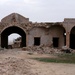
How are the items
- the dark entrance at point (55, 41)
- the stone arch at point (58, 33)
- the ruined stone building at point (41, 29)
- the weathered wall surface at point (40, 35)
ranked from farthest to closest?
1. the dark entrance at point (55, 41)
2. the stone arch at point (58, 33)
3. the weathered wall surface at point (40, 35)
4. the ruined stone building at point (41, 29)

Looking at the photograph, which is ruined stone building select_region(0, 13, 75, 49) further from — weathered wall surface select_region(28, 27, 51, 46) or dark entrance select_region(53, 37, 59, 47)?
dark entrance select_region(53, 37, 59, 47)

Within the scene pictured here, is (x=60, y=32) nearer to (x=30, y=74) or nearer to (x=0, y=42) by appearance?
(x=0, y=42)

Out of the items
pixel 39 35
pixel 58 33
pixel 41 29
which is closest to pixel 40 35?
pixel 39 35

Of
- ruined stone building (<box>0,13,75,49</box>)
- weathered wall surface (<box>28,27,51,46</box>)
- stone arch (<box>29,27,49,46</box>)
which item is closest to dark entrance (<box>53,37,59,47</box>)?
ruined stone building (<box>0,13,75,49</box>)

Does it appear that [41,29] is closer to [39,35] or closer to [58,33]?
[39,35]

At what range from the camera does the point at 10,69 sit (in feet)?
55.3

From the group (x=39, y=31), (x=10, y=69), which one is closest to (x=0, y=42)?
(x=39, y=31)

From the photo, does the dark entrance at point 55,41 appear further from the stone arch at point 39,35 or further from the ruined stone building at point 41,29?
the stone arch at point 39,35

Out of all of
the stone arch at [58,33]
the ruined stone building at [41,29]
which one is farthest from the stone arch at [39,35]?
the stone arch at [58,33]

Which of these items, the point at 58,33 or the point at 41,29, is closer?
the point at 41,29

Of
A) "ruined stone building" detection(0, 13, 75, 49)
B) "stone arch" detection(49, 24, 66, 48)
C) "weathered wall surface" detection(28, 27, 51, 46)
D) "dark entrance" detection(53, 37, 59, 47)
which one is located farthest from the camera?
"dark entrance" detection(53, 37, 59, 47)

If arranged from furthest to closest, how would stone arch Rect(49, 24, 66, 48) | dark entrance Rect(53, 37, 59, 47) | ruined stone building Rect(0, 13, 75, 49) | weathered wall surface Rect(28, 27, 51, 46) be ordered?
dark entrance Rect(53, 37, 59, 47) < stone arch Rect(49, 24, 66, 48) < weathered wall surface Rect(28, 27, 51, 46) < ruined stone building Rect(0, 13, 75, 49)

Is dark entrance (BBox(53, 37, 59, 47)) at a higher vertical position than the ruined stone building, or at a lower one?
lower

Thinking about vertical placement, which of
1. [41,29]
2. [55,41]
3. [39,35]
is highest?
[41,29]
